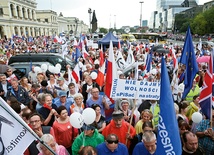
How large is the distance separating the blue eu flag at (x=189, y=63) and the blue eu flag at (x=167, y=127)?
Answer: 278 centimetres

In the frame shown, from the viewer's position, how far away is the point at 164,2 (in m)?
154

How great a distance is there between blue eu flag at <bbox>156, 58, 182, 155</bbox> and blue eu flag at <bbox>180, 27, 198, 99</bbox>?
2778 millimetres

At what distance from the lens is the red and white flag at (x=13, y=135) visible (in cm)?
203

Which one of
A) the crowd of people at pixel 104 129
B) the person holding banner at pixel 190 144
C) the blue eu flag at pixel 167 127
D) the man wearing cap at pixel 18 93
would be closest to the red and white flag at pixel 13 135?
the crowd of people at pixel 104 129

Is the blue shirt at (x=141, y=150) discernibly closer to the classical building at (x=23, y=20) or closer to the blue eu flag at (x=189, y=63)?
the blue eu flag at (x=189, y=63)

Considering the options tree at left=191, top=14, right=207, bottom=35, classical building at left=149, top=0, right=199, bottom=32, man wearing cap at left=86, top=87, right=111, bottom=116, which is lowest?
man wearing cap at left=86, top=87, right=111, bottom=116

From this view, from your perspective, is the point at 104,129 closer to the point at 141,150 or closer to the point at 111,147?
the point at 111,147

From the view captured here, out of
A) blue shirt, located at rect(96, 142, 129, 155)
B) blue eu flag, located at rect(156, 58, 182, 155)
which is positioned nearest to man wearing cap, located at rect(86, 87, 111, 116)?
blue shirt, located at rect(96, 142, 129, 155)

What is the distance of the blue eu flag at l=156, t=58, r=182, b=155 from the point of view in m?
2.41

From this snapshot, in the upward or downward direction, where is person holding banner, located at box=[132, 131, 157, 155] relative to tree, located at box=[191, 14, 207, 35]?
downward

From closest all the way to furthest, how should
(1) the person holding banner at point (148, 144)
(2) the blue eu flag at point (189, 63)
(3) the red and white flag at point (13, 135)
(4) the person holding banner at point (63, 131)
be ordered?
(3) the red and white flag at point (13, 135) < (1) the person holding banner at point (148, 144) < (4) the person holding banner at point (63, 131) < (2) the blue eu flag at point (189, 63)

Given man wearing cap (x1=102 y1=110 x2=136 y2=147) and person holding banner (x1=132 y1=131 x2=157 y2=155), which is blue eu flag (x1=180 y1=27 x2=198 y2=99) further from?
person holding banner (x1=132 y1=131 x2=157 y2=155)

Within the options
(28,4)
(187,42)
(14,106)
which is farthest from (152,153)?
(28,4)

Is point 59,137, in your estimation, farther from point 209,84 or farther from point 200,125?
point 209,84
